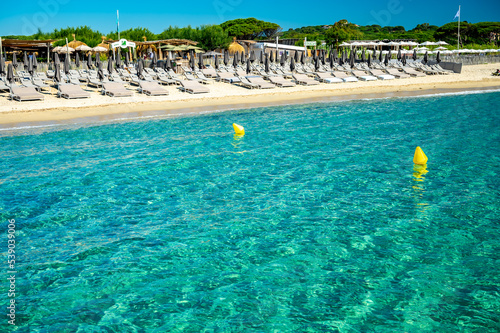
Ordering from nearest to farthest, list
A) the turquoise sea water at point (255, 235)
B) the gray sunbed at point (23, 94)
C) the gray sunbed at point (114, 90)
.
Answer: the turquoise sea water at point (255, 235)
the gray sunbed at point (23, 94)
the gray sunbed at point (114, 90)

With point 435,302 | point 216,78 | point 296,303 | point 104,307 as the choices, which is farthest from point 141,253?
point 216,78

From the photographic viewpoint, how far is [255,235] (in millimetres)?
6035

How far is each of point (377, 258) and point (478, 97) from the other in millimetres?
16786

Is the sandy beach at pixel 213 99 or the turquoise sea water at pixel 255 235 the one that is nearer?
the turquoise sea water at pixel 255 235

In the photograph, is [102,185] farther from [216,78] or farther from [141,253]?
[216,78]

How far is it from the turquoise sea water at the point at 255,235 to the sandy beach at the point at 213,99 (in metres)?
4.52

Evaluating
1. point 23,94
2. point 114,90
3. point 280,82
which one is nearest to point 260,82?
point 280,82

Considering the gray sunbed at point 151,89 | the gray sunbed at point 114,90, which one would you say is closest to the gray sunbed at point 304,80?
the gray sunbed at point 151,89

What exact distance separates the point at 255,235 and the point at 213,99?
13869mm

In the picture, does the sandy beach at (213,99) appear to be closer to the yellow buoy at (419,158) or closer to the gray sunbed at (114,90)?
the gray sunbed at (114,90)

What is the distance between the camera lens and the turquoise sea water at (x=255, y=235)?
4359 millimetres

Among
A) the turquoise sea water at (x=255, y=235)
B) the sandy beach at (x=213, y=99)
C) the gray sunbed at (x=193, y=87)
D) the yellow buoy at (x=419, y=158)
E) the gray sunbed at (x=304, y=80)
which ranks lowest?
the turquoise sea water at (x=255, y=235)

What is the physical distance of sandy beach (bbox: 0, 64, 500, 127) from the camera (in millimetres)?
15695

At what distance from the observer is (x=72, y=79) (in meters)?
19.8
